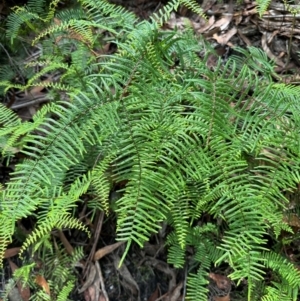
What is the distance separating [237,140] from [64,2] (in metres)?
1.94

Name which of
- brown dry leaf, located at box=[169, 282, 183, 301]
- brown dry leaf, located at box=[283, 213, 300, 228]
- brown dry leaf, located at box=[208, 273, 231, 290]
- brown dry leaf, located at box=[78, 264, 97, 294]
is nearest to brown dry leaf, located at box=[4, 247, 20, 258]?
brown dry leaf, located at box=[78, 264, 97, 294]

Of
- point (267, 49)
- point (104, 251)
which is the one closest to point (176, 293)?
point (104, 251)

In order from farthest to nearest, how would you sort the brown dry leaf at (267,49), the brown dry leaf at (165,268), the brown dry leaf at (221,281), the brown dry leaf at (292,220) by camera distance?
the brown dry leaf at (267,49), the brown dry leaf at (165,268), the brown dry leaf at (221,281), the brown dry leaf at (292,220)

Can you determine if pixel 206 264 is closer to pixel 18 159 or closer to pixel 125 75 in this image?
pixel 125 75

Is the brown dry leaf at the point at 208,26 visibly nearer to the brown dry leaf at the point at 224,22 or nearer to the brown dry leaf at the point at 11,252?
the brown dry leaf at the point at 224,22

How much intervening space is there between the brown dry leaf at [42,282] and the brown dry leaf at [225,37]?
77.9 inches

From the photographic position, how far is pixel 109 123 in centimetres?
159

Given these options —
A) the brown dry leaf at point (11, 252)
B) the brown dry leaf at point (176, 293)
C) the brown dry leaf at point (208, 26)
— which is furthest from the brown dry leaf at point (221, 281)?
the brown dry leaf at point (208, 26)

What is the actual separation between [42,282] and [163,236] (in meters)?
0.77

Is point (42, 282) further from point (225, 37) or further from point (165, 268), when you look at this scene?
point (225, 37)

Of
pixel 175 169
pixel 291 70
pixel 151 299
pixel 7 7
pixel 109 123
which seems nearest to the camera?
pixel 109 123

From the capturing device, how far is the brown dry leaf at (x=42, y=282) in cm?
237

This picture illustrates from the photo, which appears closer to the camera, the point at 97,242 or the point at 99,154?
the point at 99,154

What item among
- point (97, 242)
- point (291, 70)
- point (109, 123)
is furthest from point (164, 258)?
point (291, 70)
